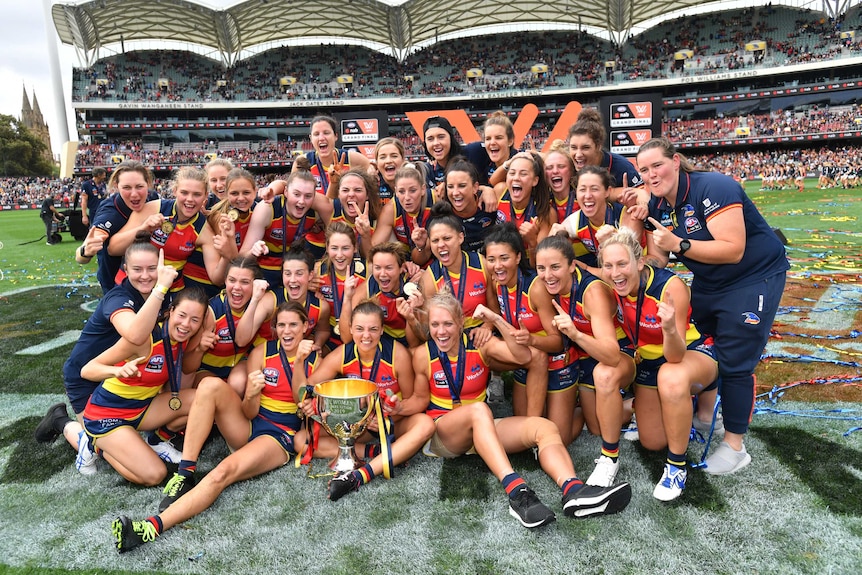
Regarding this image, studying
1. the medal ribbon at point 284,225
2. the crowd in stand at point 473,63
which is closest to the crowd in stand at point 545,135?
the crowd in stand at point 473,63

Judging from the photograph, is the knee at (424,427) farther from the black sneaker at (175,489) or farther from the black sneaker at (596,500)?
the black sneaker at (175,489)

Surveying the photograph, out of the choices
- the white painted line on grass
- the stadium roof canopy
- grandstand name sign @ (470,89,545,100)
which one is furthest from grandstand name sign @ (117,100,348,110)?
the white painted line on grass

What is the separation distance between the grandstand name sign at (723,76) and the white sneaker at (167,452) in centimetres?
4133

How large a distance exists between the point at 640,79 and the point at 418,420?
4139 cm

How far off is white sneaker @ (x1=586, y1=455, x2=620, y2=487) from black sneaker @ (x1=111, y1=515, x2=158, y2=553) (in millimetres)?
2385

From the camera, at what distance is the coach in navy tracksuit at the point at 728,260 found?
3279mm

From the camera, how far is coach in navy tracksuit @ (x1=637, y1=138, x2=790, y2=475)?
10.8 feet

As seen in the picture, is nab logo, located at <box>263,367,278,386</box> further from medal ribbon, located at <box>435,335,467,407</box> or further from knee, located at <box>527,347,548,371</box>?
knee, located at <box>527,347,548,371</box>

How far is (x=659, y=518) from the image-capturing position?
2850mm

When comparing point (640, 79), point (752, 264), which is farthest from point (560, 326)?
point (640, 79)

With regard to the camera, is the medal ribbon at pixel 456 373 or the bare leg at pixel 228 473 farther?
the medal ribbon at pixel 456 373

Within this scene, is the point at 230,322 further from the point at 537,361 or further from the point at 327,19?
the point at 327,19

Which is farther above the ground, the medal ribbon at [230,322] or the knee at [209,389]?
the medal ribbon at [230,322]

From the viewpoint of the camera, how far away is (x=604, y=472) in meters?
3.19
